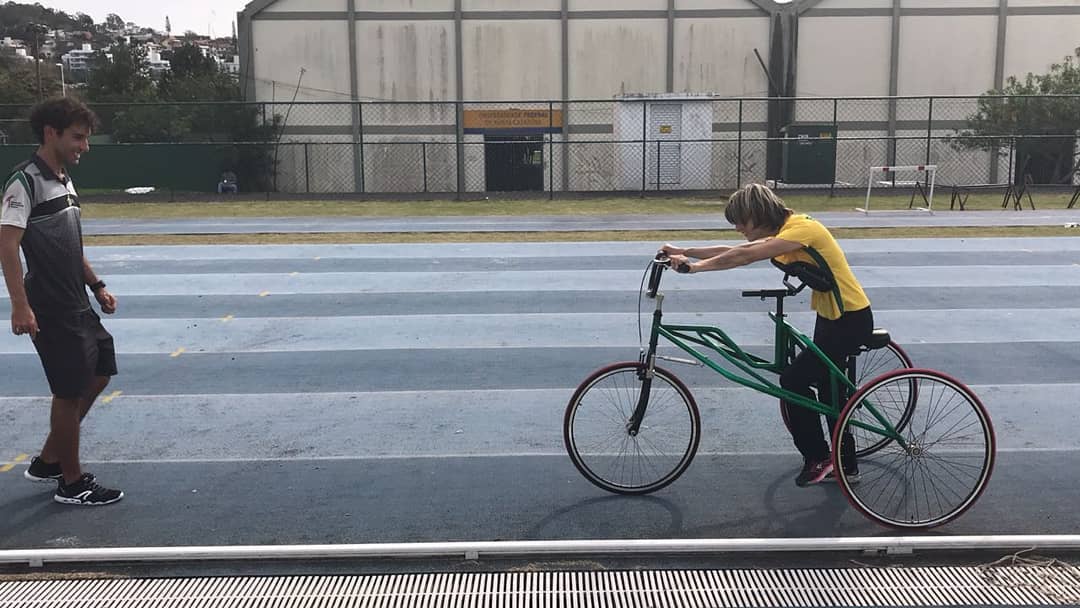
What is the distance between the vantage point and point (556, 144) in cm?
3234

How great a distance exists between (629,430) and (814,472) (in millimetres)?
951

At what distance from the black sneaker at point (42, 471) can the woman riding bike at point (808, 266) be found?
3.26 meters

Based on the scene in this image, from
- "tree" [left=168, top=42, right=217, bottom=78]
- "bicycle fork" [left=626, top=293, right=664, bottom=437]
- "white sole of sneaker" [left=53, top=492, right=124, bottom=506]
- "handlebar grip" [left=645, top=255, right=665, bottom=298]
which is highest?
"tree" [left=168, top=42, right=217, bottom=78]

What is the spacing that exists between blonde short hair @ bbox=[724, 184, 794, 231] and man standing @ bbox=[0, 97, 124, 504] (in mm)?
3059

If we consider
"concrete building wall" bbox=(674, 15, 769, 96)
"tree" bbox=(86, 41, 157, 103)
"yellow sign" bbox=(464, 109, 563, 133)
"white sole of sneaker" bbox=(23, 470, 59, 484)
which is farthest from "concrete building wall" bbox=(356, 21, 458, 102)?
"white sole of sneaker" bbox=(23, 470, 59, 484)

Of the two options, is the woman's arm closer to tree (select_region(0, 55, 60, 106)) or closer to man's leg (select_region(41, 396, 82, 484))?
man's leg (select_region(41, 396, 82, 484))

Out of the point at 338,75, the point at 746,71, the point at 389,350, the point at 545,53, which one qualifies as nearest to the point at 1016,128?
the point at 746,71

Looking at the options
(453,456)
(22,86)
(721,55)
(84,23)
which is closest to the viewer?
(453,456)

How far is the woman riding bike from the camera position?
14.4 feet

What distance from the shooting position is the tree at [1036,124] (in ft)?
96.6

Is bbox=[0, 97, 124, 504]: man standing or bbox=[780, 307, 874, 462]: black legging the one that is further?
bbox=[780, 307, 874, 462]: black legging

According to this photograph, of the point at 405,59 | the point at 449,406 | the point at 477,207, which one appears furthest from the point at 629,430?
the point at 405,59

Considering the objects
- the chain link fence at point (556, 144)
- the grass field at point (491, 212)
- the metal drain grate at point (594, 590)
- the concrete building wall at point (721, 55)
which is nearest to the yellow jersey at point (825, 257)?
the metal drain grate at point (594, 590)

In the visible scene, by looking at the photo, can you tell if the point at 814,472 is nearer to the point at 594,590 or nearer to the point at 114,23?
the point at 594,590
